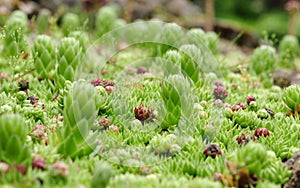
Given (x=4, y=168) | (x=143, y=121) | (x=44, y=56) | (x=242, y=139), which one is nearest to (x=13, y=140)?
(x=4, y=168)

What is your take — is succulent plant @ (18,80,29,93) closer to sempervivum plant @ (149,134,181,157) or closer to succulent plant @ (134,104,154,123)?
succulent plant @ (134,104,154,123)

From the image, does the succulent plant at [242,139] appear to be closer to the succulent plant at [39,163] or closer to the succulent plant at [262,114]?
→ the succulent plant at [262,114]

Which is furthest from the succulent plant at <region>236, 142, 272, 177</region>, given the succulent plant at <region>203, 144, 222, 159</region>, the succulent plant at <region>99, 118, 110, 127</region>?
the succulent plant at <region>99, 118, 110, 127</region>

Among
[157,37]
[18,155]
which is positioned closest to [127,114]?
[18,155]

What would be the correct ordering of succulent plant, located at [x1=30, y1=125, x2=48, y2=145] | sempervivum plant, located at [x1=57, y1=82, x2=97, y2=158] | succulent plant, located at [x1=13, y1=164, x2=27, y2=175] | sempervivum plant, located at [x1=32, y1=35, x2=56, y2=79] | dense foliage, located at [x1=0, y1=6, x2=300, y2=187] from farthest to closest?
sempervivum plant, located at [x1=32, y1=35, x2=56, y2=79]
succulent plant, located at [x1=30, y1=125, x2=48, y2=145]
sempervivum plant, located at [x1=57, y1=82, x2=97, y2=158]
dense foliage, located at [x1=0, y1=6, x2=300, y2=187]
succulent plant, located at [x1=13, y1=164, x2=27, y2=175]

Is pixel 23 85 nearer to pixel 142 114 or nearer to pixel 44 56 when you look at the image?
pixel 44 56

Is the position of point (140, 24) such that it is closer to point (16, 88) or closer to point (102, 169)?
point (16, 88)

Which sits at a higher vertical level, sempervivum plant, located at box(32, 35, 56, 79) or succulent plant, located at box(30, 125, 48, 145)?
sempervivum plant, located at box(32, 35, 56, 79)
